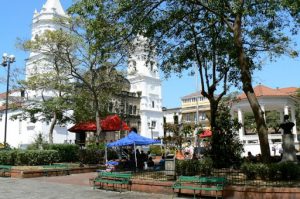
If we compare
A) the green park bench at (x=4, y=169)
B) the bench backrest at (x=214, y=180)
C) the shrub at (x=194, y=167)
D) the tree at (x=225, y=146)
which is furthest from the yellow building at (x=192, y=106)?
the bench backrest at (x=214, y=180)

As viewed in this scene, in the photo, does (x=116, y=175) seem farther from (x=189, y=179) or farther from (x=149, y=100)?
(x=149, y=100)

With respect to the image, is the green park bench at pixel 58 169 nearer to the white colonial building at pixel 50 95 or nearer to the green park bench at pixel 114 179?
the green park bench at pixel 114 179

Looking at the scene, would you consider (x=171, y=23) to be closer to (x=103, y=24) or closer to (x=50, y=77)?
(x=103, y=24)

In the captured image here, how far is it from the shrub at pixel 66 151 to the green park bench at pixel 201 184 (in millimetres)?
16661

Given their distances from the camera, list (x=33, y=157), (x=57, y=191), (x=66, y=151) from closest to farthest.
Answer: (x=57, y=191) < (x=33, y=157) < (x=66, y=151)

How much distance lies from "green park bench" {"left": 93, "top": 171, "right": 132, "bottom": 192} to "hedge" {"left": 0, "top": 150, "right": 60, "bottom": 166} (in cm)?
935

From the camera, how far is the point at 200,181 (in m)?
13.4

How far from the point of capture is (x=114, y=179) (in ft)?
53.2

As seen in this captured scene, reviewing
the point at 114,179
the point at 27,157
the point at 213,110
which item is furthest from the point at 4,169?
the point at 213,110

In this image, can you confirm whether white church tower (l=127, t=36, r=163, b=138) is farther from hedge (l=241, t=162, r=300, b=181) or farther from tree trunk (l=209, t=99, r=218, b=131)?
hedge (l=241, t=162, r=300, b=181)

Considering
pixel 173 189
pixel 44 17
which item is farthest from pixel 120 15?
pixel 44 17

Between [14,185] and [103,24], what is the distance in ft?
27.9

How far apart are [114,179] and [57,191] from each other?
7.30ft

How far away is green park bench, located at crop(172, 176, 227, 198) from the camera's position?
504 inches
